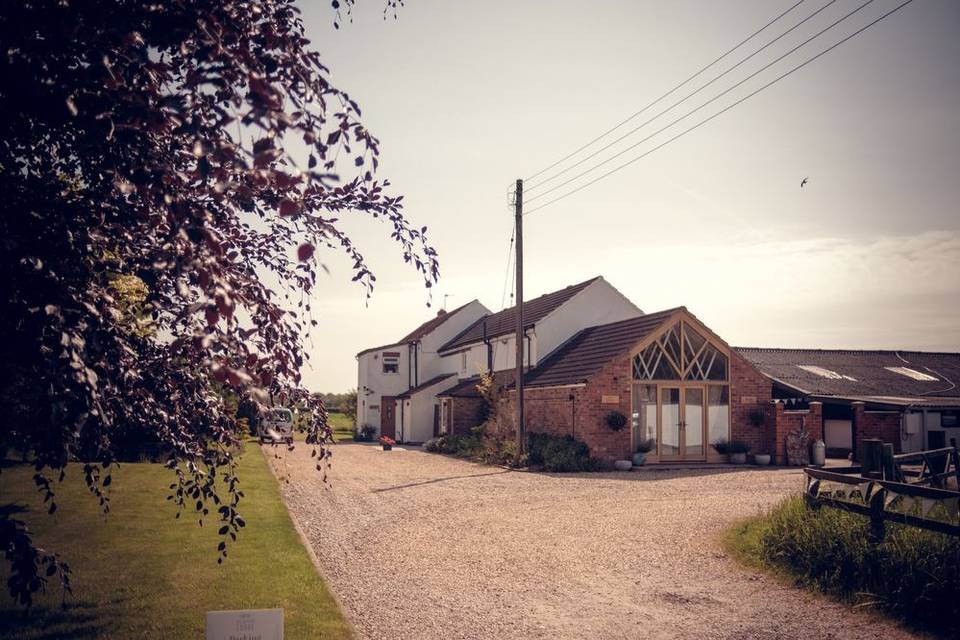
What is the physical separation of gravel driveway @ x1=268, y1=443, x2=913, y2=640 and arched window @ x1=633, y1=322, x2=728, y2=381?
615 centimetres

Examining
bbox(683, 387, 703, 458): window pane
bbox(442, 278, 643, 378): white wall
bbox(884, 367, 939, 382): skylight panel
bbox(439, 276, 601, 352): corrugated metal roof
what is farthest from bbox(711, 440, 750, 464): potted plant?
bbox(884, 367, 939, 382): skylight panel

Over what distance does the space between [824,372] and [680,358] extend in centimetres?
1352

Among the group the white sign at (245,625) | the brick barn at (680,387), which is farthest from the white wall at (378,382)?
the white sign at (245,625)

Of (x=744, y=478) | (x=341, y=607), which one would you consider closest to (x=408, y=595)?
(x=341, y=607)

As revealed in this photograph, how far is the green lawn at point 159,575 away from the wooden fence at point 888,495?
21.0 feet

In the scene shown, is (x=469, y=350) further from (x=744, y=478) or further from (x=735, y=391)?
(x=744, y=478)

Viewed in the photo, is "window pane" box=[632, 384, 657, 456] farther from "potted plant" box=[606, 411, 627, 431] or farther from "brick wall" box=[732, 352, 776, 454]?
"brick wall" box=[732, 352, 776, 454]

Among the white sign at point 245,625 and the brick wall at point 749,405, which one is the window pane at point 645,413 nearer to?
the brick wall at point 749,405

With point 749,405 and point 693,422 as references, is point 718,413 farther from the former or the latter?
point 749,405

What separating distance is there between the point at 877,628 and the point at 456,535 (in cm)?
660

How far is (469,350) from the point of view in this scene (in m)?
37.8

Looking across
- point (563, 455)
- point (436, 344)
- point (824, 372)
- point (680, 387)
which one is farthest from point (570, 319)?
point (436, 344)

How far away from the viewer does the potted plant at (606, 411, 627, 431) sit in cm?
2236

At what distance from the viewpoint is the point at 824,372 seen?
33031mm
